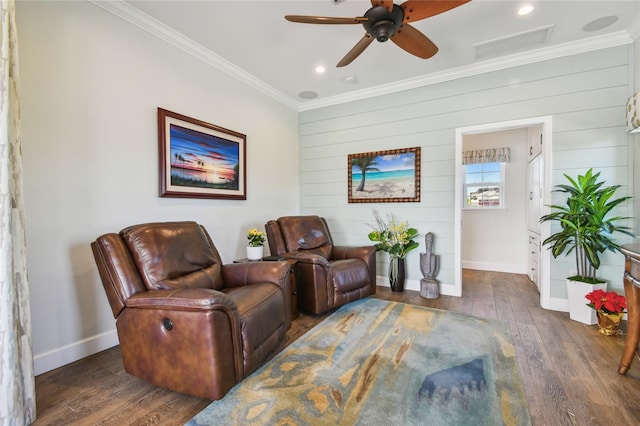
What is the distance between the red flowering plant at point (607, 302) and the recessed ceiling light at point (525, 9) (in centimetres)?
250

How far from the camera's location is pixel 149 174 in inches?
98.8

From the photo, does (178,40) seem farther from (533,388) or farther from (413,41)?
(533,388)

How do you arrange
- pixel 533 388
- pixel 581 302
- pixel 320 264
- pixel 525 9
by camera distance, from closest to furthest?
pixel 533 388 → pixel 525 9 → pixel 581 302 → pixel 320 264

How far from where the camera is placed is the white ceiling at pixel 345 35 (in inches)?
90.8

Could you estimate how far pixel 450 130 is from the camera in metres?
3.52

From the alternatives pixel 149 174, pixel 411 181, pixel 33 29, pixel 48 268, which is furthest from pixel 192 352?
pixel 411 181

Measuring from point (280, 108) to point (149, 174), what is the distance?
7.40 feet

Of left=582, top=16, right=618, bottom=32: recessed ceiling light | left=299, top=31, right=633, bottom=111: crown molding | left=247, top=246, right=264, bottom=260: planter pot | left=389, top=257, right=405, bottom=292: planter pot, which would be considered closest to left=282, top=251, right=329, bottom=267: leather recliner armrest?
left=247, top=246, right=264, bottom=260: planter pot

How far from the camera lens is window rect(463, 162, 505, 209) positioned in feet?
16.0

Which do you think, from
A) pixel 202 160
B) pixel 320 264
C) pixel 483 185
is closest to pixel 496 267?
pixel 483 185

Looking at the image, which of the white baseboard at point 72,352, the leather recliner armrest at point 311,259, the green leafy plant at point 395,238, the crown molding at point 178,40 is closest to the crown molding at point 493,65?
the crown molding at point 178,40

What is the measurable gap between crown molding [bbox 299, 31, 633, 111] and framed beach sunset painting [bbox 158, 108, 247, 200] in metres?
1.77

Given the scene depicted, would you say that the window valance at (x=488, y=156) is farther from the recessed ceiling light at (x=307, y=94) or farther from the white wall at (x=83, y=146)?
the white wall at (x=83, y=146)

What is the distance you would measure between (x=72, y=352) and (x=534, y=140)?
5.70 m
